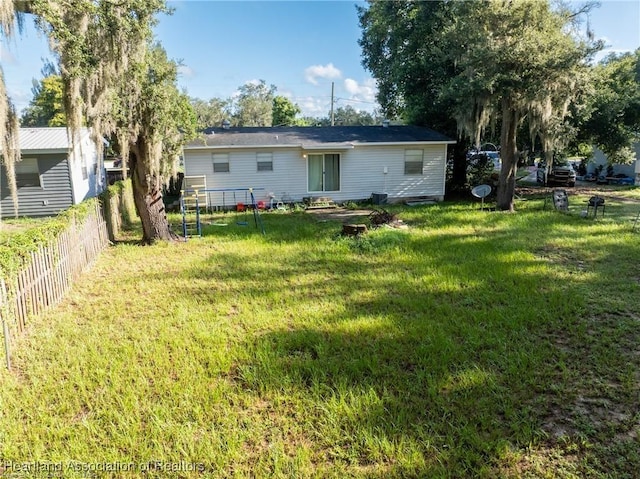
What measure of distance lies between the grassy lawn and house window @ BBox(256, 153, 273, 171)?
783 cm

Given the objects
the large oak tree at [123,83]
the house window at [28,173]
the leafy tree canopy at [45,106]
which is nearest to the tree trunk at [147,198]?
the large oak tree at [123,83]

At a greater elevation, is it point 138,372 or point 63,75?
point 63,75

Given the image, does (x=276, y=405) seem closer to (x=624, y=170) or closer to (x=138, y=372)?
(x=138, y=372)

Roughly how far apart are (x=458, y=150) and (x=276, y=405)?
16046 mm

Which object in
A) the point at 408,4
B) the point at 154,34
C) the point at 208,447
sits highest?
the point at 408,4

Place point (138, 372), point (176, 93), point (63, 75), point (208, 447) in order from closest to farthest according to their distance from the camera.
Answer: point (208, 447) → point (138, 372) → point (63, 75) → point (176, 93)

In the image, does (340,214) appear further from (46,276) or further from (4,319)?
(4,319)

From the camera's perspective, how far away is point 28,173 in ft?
42.4

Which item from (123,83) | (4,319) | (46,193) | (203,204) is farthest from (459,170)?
(4,319)

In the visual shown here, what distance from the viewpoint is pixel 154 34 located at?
780cm

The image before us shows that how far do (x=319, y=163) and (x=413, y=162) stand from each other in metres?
3.73

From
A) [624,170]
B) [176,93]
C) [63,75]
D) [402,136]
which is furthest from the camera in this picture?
[624,170]

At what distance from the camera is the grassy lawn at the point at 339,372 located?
282 centimetres

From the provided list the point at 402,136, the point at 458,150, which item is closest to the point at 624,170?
the point at 458,150
